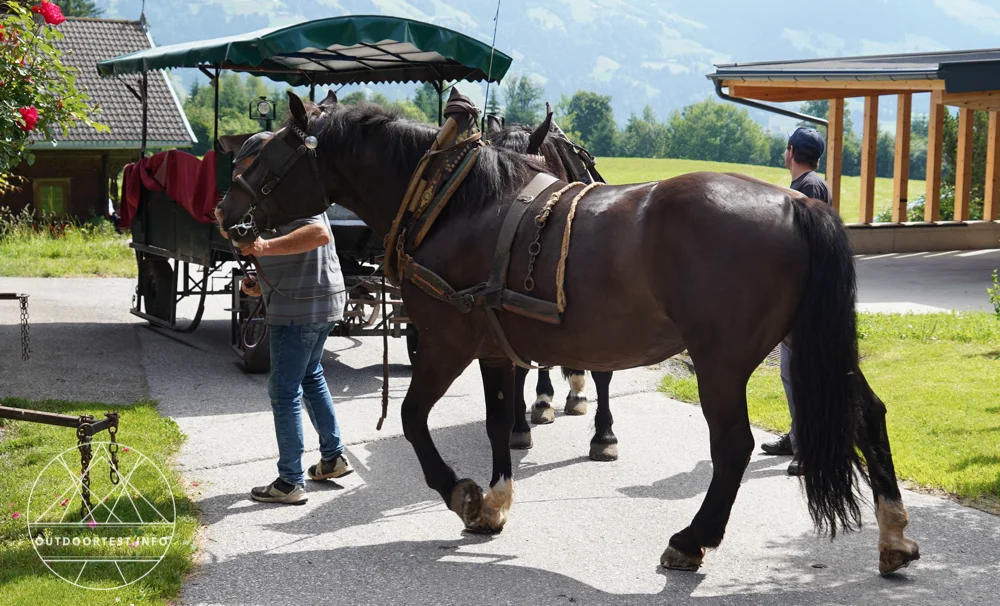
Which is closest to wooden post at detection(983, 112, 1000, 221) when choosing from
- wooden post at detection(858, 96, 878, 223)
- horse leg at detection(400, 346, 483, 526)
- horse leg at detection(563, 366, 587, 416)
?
wooden post at detection(858, 96, 878, 223)

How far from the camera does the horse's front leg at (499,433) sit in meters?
4.55

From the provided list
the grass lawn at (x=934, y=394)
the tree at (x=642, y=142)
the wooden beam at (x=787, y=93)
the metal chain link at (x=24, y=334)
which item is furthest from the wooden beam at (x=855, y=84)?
the tree at (x=642, y=142)

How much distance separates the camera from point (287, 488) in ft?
16.3

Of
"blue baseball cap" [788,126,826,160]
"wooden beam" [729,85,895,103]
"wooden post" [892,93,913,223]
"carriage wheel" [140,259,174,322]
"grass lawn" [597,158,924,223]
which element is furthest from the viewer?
"grass lawn" [597,158,924,223]

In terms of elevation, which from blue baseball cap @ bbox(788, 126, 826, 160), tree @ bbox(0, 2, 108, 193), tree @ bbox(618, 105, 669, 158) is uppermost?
tree @ bbox(618, 105, 669, 158)

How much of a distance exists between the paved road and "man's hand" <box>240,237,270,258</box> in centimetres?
132

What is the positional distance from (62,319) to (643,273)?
939 cm

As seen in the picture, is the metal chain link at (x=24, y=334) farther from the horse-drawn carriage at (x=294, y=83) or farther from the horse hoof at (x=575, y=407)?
the horse hoof at (x=575, y=407)

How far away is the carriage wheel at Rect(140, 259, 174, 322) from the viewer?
11.0 meters

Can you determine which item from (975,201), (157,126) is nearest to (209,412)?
(157,126)

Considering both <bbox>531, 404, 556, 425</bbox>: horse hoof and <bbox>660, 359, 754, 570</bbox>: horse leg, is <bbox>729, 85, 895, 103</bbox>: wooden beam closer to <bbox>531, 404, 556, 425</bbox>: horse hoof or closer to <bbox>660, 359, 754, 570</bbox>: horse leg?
<bbox>531, 404, 556, 425</bbox>: horse hoof

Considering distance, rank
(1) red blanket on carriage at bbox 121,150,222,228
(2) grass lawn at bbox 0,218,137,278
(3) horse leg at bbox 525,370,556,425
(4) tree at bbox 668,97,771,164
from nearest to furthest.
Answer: (3) horse leg at bbox 525,370,556,425
(1) red blanket on carriage at bbox 121,150,222,228
(2) grass lawn at bbox 0,218,137,278
(4) tree at bbox 668,97,771,164

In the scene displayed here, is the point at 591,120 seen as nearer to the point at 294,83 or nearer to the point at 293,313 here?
the point at 294,83

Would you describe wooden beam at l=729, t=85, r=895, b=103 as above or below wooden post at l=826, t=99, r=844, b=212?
above
